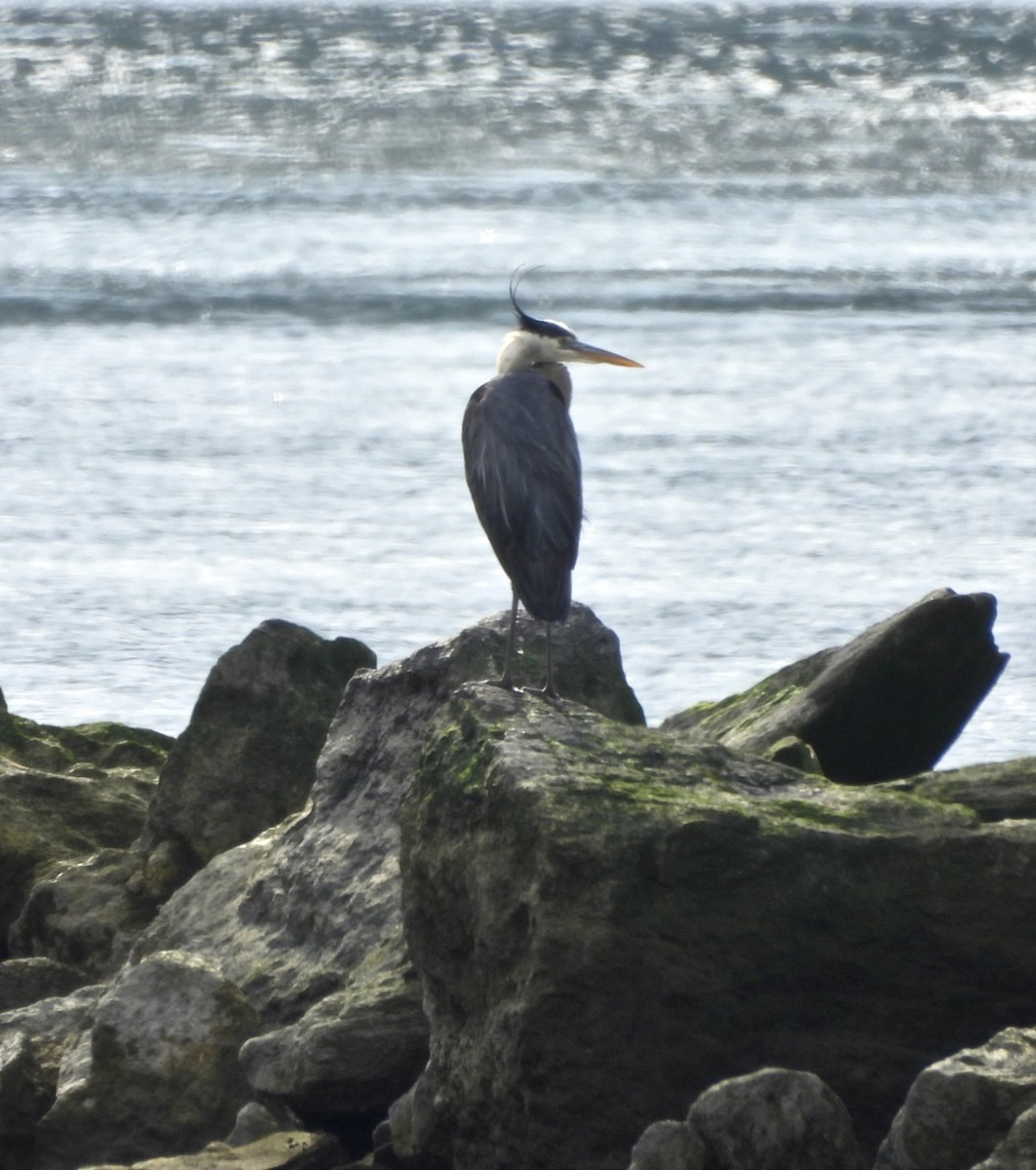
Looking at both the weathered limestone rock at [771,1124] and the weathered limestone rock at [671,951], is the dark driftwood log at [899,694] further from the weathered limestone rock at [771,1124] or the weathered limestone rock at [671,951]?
the weathered limestone rock at [771,1124]

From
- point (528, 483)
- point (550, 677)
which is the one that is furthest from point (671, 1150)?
point (528, 483)

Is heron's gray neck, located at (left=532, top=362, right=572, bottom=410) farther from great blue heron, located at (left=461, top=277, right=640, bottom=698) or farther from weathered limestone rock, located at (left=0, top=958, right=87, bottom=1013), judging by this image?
weathered limestone rock, located at (left=0, top=958, right=87, bottom=1013)

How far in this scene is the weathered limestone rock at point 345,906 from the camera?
10.9 feet

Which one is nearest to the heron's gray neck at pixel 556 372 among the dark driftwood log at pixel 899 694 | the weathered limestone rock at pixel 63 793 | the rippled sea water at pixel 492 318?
the dark driftwood log at pixel 899 694

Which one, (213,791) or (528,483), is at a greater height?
(528,483)

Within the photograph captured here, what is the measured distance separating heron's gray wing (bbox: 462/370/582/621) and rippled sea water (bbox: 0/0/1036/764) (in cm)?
220

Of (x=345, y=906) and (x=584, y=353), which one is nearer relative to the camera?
(x=345, y=906)

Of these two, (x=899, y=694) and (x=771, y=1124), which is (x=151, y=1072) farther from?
(x=899, y=694)

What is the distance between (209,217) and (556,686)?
9175 mm

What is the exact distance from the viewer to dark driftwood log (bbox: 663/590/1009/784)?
14.0 feet

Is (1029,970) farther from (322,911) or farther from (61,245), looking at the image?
(61,245)

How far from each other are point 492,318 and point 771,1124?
29.3ft

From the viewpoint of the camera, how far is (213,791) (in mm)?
4594

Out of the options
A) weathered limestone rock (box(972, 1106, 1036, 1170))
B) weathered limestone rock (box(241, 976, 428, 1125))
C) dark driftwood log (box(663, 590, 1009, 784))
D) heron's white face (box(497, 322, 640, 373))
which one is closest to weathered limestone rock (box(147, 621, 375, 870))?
heron's white face (box(497, 322, 640, 373))
